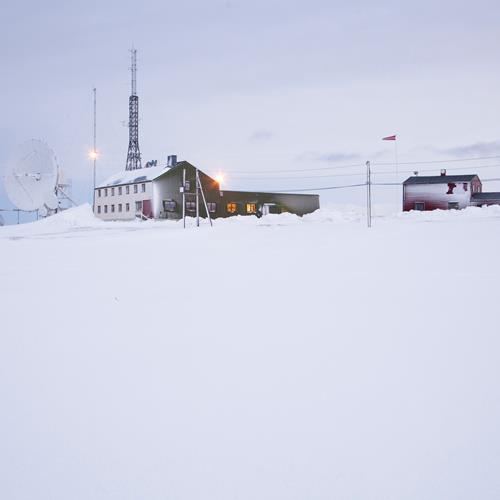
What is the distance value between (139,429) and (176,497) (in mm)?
783

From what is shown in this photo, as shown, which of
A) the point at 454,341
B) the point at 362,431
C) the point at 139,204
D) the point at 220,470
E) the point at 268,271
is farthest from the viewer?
the point at 139,204

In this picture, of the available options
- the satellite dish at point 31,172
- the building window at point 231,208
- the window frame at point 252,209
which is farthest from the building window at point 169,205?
the satellite dish at point 31,172

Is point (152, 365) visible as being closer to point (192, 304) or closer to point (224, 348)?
point (224, 348)

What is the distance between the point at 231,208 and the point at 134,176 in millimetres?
10537

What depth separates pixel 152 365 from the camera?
15.1 feet

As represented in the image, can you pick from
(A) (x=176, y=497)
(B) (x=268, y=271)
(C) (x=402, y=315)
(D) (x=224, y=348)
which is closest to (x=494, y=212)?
(B) (x=268, y=271)

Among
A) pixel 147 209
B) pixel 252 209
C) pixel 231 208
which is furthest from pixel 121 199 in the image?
pixel 252 209

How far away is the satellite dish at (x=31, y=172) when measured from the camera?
39656 mm

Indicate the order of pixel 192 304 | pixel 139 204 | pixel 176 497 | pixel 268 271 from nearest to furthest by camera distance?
1. pixel 176 497
2. pixel 192 304
3. pixel 268 271
4. pixel 139 204

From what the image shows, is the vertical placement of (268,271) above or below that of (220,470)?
above

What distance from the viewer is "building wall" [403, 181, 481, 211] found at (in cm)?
4091

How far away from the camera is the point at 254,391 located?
397 centimetres

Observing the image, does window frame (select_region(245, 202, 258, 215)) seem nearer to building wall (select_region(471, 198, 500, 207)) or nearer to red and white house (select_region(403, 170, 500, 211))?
red and white house (select_region(403, 170, 500, 211))

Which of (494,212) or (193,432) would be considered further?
(494,212)
